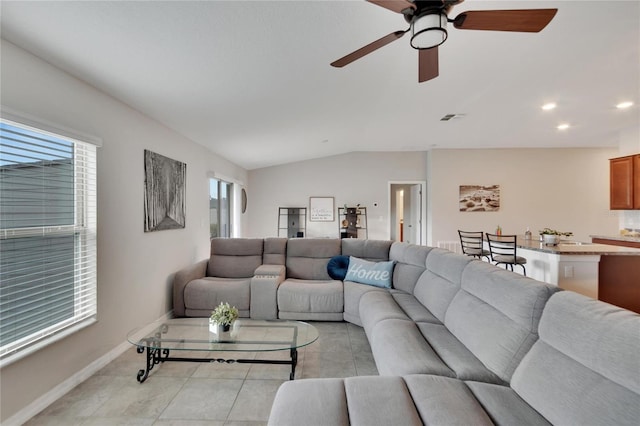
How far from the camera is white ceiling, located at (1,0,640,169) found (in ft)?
5.56

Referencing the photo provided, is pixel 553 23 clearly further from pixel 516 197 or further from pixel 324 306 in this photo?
pixel 516 197

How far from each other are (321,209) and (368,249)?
129 inches

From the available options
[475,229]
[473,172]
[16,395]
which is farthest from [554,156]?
[16,395]

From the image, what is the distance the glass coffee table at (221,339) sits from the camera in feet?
7.07

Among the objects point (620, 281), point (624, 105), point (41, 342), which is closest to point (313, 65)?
point (41, 342)

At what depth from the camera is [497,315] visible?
171 centimetres

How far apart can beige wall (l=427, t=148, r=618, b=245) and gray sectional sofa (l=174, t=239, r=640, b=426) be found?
4.31 meters

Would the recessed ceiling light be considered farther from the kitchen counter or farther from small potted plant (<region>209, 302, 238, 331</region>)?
small potted plant (<region>209, 302, 238, 331</region>)

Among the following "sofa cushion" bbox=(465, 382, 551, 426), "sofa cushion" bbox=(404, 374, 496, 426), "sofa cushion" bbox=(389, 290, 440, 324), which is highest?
"sofa cushion" bbox=(404, 374, 496, 426)

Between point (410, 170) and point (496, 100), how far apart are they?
323 centimetres

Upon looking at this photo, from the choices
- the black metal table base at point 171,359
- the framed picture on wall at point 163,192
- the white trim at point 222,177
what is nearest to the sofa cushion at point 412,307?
the black metal table base at point 171,359

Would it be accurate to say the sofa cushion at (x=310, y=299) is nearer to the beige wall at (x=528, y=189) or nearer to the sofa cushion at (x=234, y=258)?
the sofa cushion at (x=234, y=258)

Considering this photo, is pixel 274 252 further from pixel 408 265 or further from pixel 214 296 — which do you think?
pixel 408 265

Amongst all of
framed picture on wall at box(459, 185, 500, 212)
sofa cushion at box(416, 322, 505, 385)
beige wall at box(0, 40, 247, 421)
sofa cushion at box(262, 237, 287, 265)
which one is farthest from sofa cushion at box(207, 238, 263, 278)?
framed picture on wall at box(459, 185, 500, 212)
